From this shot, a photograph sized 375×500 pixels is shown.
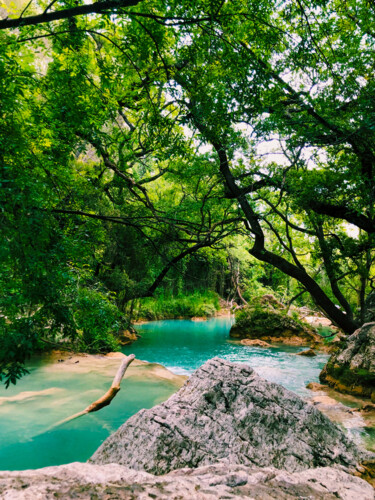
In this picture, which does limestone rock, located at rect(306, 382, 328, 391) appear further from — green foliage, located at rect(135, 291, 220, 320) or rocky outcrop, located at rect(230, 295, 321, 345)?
green foliage, located at rect(135, 291, 220, 320)

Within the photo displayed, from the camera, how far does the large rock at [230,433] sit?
268 centimetres

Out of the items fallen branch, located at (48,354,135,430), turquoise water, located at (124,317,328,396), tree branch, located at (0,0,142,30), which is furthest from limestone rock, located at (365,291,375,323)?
tree branch, located at (0,0,142,30)

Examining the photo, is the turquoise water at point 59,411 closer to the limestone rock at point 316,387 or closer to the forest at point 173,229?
the forest at point 173,229

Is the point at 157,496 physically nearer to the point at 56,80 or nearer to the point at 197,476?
the point at 197,476

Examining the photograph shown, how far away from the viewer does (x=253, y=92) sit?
3.81 meters

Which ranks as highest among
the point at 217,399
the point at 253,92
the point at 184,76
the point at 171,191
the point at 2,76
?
the point at 171,191

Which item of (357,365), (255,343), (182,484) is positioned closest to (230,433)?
(182,484)

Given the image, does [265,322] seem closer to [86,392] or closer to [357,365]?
[357,365]

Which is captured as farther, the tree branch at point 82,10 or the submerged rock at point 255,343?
the submerged rock at point 255,343

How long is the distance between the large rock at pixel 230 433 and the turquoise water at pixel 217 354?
524cm

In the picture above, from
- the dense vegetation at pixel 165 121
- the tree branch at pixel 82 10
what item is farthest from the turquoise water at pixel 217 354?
the tree branch at pixel 82 10

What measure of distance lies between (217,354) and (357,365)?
Answer: 666cm

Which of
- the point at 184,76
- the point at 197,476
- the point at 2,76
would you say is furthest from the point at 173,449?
the point at 184,76

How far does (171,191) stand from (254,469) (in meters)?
14.8
